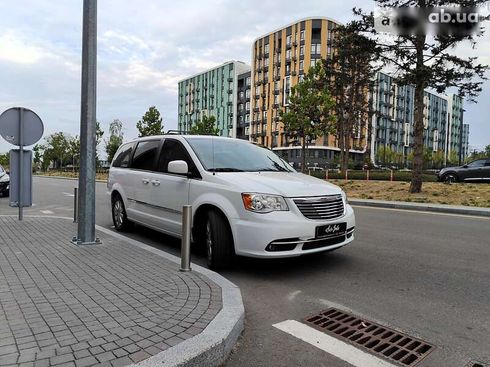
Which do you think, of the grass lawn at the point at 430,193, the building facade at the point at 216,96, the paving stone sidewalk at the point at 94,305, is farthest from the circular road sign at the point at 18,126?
the building facade at the point at 216,96

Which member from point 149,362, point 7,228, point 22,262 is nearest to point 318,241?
point 149,362

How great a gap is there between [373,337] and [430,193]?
15.5m

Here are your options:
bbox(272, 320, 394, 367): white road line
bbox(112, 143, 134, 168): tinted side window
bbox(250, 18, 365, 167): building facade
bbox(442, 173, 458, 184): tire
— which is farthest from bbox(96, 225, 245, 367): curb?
bbox(250, 18, 365, 167): building facade

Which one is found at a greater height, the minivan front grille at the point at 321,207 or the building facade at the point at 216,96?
the building facade at the point at 216,96

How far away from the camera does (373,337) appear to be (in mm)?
3514

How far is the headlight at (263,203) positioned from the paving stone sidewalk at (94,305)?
1.03 meters

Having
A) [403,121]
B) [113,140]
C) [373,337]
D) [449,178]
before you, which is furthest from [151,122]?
[403,121]

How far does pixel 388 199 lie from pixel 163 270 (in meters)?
14.0

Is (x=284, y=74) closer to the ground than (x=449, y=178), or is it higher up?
higher up

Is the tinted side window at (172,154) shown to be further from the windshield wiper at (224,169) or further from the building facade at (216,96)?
the building facade at (216,96)

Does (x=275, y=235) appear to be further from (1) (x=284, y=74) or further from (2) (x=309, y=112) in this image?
(1) (x=284, y=74)

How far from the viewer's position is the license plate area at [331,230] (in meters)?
5.14

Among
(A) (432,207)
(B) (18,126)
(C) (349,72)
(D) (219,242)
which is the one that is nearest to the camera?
(D) (219,242)

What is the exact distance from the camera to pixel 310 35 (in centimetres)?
7700
